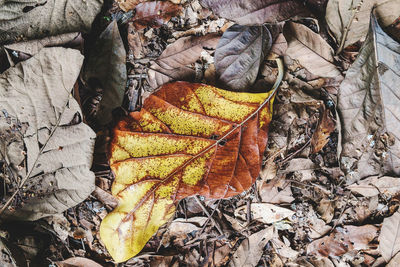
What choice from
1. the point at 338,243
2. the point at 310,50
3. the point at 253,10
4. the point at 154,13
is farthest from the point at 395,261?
the point at 154,13

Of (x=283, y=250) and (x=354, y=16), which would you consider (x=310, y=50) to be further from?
(x=283, y=250)

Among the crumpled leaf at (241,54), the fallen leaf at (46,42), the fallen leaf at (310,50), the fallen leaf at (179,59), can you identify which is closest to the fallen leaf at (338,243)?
the fallen leaf at (310,50)

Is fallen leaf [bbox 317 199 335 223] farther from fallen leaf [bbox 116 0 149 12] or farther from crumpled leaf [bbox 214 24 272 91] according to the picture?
fallen leaf [bbox 116 0 149 12]

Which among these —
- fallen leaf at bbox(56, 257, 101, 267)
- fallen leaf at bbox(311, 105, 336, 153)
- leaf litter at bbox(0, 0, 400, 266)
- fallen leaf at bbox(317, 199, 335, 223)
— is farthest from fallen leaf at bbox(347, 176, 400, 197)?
fallen leaf at bbox(56, 257, 101, 267)

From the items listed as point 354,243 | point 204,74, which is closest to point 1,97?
point 204,74

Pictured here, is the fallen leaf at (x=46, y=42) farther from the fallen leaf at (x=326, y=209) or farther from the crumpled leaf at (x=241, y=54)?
the fallen leaf at (x=326, y=209)

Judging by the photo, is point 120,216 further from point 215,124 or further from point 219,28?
point 219,28
